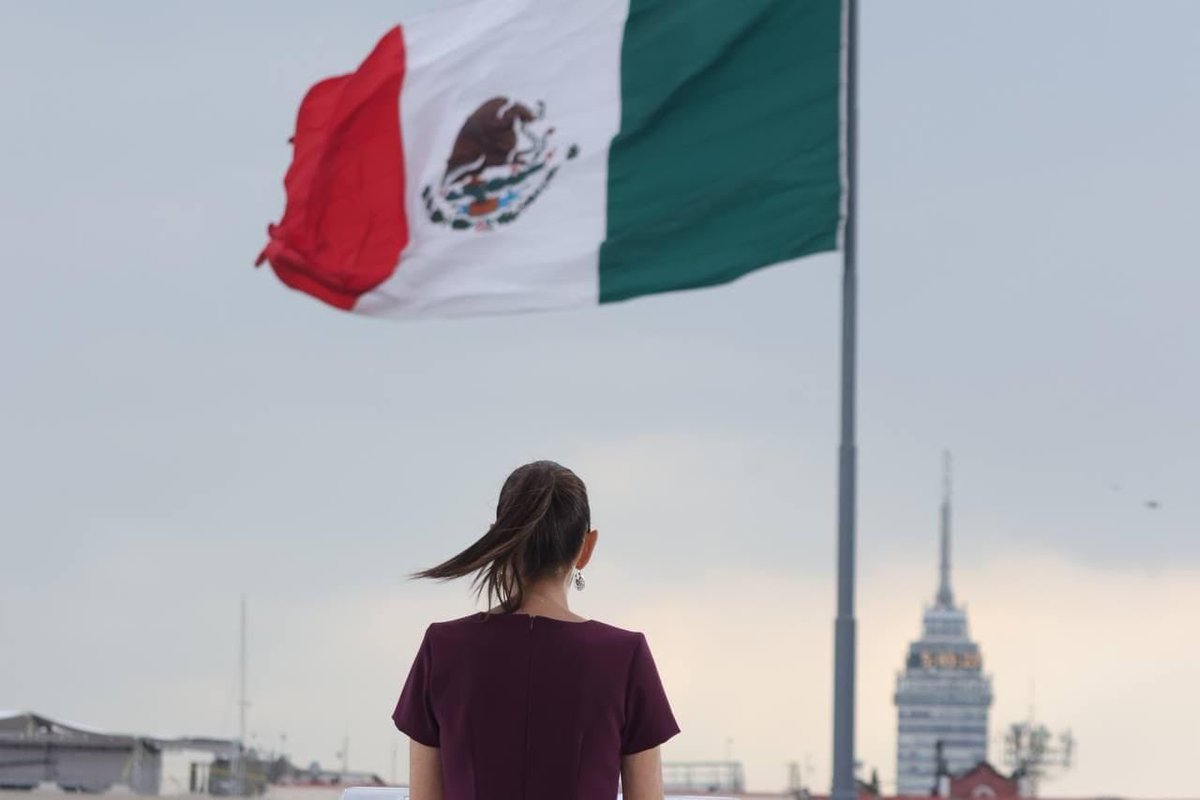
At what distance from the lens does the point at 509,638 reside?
15.9ft

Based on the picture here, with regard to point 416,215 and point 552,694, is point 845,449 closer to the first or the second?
point 416,215

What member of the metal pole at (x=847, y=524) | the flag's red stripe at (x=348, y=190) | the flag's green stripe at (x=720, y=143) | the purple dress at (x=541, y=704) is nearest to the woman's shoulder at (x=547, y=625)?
the purple dress at (x=541, y=704)

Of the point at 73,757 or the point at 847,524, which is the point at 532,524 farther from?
the point at 73,757

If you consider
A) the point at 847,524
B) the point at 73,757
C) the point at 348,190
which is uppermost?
the point at 348,190

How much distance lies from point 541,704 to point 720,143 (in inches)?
484

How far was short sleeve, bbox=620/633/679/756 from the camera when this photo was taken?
15.8 feet

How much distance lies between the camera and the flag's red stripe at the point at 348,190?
57.1 ft

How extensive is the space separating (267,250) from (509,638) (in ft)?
43.0

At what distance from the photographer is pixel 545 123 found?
57.7ft

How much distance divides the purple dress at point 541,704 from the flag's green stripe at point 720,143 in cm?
1147

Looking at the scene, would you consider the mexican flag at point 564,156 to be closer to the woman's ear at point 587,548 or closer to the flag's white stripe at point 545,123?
the flag's white stripe at point 545,123

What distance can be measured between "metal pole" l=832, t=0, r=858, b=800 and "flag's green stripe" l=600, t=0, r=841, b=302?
156mm

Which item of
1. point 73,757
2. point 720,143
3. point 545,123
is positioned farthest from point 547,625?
point 73,757

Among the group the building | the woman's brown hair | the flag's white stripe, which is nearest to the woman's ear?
the woman's brown hair
